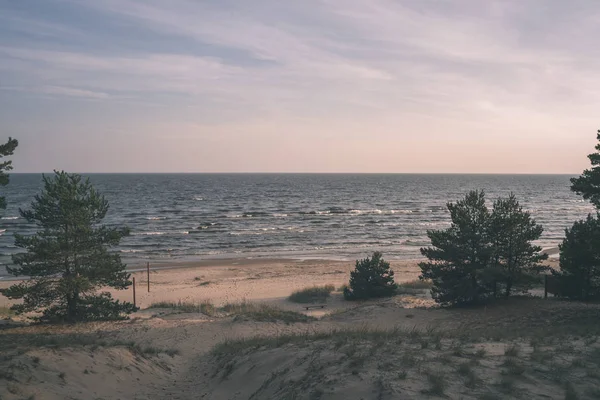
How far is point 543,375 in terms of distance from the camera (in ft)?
27.8

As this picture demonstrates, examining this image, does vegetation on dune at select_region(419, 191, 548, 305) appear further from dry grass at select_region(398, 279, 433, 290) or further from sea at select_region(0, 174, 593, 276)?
sea at select_region(0, 174, 593, 276)

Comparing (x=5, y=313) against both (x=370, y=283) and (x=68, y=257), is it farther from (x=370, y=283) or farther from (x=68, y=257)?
(x=370, y=283)

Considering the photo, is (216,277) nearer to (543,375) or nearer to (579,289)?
(579,289)

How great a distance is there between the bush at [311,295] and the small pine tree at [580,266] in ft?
39.7

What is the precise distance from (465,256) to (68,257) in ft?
57.6

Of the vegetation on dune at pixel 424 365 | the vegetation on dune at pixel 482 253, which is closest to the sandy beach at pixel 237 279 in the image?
the vegetation on dune at pixel 482 253

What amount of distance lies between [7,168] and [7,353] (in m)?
7.25

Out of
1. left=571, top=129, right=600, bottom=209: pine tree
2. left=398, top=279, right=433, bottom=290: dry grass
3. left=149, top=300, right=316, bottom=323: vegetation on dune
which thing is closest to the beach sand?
left=149, top=300, right=316, bottom=323: vegetation on dune

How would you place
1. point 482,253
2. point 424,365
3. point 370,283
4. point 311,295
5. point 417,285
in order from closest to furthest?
point 424,365
point 482,253
point 370,283
point 311,295
point 417,285

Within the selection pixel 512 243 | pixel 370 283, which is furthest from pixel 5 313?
pixel 512 243

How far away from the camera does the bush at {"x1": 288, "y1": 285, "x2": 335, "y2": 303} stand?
2567cm

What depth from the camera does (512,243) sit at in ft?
68.2

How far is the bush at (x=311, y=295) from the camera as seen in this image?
25.7m

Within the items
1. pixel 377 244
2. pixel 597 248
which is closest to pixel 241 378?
pixel 597 248
